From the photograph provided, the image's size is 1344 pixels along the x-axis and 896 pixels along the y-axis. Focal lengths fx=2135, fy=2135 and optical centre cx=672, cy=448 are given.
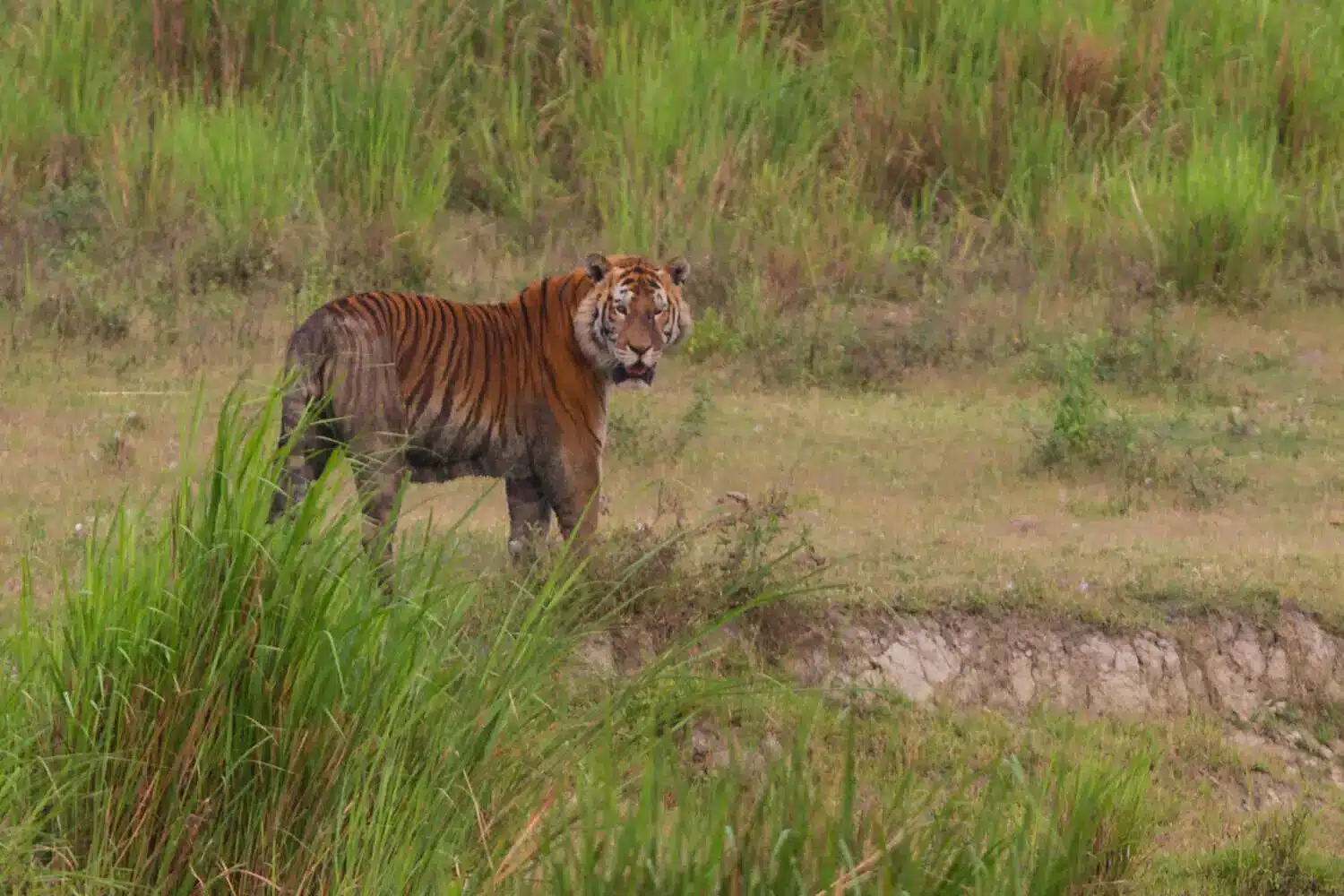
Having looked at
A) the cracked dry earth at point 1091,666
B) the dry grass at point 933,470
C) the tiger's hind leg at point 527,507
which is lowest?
the dry grass at point 933,470

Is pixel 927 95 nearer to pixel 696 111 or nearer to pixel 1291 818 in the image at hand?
pixel 696 111

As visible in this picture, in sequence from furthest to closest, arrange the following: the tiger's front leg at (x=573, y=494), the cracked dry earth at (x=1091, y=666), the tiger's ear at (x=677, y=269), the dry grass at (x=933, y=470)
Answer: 1. the dry grass at (x=933, y=470)
2. the tiger's ear at (x=677, y=269)
3. the tiger's front leg at (x=573, y=494)
4. the cracked dry earth at (x=1091, y=666)

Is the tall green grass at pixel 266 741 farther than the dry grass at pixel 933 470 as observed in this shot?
No

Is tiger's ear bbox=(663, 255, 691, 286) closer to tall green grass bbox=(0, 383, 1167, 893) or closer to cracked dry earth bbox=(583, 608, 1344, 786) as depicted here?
cracked dry earth bbox=(583, 608, 1344, 786)

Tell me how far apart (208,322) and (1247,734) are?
5.95 m

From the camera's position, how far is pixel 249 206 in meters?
11.4

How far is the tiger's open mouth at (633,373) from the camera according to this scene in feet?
22.5

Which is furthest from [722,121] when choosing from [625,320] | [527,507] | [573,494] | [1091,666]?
[1091,666]

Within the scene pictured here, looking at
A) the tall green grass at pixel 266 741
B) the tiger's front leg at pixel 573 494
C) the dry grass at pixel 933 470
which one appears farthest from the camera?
the dry grass at pixel 933 470

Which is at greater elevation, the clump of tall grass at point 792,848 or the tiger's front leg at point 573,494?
the clump of tall grass at point 792,848

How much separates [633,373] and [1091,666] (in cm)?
174

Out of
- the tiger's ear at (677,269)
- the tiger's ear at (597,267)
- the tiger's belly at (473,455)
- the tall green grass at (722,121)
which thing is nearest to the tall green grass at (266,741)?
the tiger's belly at (473,455)

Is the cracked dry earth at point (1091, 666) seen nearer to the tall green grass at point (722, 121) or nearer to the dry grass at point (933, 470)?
the dry grass at point (933, 470)

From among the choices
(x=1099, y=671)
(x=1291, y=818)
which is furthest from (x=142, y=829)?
(x=1099, y=671)
